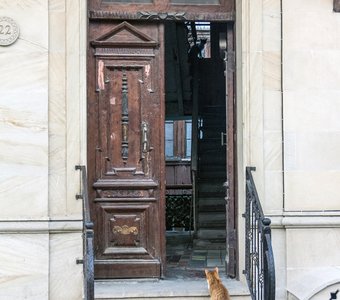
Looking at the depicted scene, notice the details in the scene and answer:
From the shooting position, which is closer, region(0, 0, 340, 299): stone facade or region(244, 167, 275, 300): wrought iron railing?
region(244, 167, 275, 300): wrought iron railing

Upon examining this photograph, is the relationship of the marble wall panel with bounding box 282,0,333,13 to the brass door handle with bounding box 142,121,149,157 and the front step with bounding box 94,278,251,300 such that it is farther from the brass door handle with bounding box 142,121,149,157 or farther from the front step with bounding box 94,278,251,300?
the front step with bounding box 94,278,251,300

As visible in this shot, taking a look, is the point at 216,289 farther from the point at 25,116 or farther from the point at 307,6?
the point at 307,6

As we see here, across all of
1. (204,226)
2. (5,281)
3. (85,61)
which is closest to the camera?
(5,281)

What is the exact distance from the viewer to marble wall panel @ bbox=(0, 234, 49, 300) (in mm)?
5457

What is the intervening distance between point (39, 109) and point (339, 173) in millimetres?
2952

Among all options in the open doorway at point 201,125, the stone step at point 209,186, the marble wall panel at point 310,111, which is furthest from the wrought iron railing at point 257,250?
the stone step at point 209,186

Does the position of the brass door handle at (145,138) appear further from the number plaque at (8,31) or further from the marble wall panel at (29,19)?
the number plaque at (8,31)

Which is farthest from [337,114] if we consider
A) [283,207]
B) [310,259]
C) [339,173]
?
[310,259]

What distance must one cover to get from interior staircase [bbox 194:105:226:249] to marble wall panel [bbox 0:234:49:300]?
3393mm

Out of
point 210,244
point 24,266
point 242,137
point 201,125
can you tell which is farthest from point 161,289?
point 201,125

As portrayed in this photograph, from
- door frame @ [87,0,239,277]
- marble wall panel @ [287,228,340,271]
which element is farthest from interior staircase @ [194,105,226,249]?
marble wall panel @ [287,228,340,271]

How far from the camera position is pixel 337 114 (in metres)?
5.85

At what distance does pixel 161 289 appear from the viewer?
5.62 m

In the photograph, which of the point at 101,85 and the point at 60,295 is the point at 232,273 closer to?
the point at 60,295
